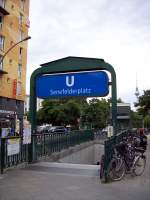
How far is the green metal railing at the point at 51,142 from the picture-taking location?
14153mm

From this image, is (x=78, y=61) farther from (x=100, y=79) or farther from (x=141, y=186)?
(x=141, y=186)

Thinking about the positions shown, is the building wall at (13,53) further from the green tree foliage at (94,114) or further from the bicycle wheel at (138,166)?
the bicycle wheel at (138,166)

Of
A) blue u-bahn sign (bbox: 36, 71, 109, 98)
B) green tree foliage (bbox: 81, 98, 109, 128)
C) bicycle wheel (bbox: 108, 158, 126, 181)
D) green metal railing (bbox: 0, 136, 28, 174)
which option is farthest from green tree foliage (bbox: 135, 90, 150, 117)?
bicycle wheel (bbox: 108, 158, 126, 181)

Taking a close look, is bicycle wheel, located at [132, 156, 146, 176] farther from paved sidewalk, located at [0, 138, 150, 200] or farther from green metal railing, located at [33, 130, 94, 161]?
green metal railing, located at [33, 130, 94, 161]

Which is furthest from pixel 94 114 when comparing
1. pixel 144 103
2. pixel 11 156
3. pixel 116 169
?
pixel 116 169

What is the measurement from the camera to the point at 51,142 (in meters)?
16.6

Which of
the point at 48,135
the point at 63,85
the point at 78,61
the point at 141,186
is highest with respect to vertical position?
the point at 78,61

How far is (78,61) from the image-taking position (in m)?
13.8

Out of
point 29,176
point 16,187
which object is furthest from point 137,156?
point 16,187

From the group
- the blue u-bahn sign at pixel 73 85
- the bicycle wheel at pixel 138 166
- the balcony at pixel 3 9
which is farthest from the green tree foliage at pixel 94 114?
the bicycle wheel at pixel 138 166

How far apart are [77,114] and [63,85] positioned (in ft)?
189

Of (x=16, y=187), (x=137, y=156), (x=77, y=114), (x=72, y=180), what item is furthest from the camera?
(x=77, y=114)

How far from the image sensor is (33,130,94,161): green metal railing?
14.2 m

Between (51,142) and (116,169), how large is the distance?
6484 mm
